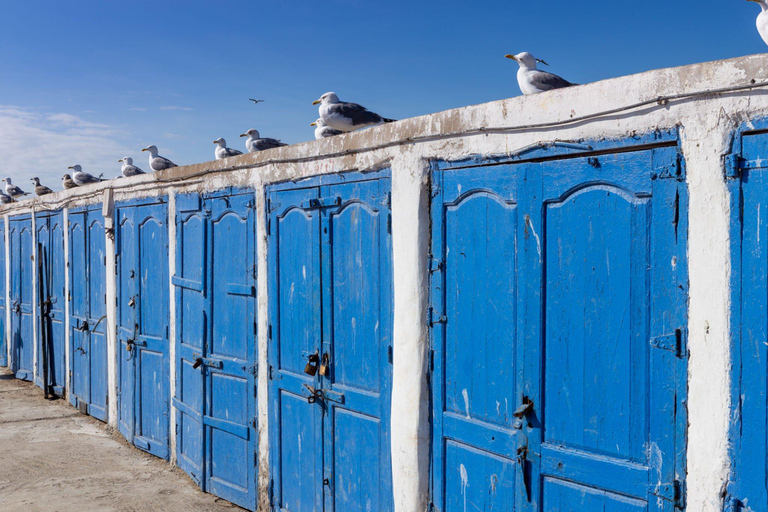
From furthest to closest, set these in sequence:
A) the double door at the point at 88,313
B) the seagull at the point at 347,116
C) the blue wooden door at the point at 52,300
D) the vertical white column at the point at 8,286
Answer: the vertical white column at the point at 8,286 → the blue wooden door at the point at 52,300 → the double door at the point at 88,313 → the seagull at the point at 347,116

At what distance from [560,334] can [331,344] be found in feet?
6.51

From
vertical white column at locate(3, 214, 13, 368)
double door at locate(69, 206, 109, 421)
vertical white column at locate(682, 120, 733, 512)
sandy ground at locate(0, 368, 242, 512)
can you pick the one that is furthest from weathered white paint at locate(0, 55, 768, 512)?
vertical white column at locate(3, 214, 13, 368)

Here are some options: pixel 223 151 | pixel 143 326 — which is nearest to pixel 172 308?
pixel 143 326

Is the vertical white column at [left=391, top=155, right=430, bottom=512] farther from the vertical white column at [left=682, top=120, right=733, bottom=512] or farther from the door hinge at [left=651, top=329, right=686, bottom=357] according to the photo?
the vertical white column at [left=682, top=120, right=733, bottom=512]

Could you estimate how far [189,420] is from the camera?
668 cm

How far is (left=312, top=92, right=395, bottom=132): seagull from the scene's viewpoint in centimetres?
528

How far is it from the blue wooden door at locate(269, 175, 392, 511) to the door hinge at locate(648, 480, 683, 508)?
1.81 meters

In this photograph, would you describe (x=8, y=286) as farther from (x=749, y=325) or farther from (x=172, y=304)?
(x=749, y=325)

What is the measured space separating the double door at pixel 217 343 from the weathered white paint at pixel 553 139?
24 centimetres

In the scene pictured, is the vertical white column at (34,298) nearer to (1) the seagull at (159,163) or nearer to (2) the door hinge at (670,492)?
(1) the seagull at (159,163)

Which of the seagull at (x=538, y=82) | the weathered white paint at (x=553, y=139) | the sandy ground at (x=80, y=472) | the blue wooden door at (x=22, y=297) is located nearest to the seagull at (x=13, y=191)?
the blue wooden door at (x=22, y=297)

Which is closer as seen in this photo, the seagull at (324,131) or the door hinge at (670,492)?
the door hinge at (670,492)

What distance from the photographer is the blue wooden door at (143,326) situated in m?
7.18

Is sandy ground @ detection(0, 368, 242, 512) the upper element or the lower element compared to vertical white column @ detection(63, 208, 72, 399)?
lower
